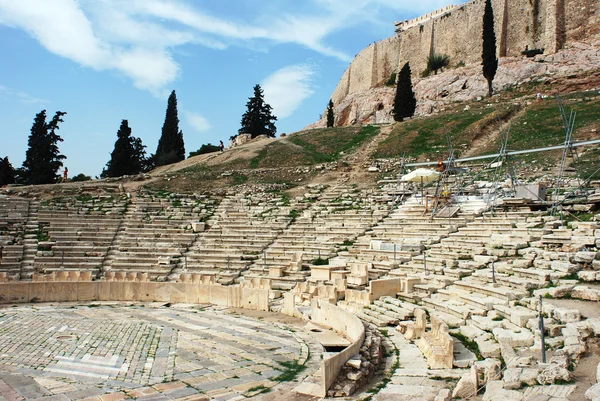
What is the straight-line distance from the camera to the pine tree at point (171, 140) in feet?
152

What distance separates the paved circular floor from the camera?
7.63 m

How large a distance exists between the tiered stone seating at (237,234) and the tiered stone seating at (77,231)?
3755mm

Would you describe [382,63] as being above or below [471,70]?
above

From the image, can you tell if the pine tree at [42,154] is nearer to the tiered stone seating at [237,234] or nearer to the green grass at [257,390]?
the tiered stone seating at [237,234]

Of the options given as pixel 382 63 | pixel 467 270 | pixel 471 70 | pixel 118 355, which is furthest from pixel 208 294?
pixel 382 63

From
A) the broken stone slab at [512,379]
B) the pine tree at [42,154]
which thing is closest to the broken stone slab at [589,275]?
the broken stone slab at [512,379]

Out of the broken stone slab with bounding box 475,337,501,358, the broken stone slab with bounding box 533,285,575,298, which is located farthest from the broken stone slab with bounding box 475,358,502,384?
the broken stone slab with bounding box 533,285,575,298

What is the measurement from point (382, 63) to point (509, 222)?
54.6m

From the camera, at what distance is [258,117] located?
55.1m

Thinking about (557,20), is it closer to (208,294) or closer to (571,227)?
(571,227)

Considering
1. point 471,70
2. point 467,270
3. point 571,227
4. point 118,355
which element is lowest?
point 118,355

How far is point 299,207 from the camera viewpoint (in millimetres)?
24016

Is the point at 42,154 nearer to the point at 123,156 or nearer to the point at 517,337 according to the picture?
the point at 123,156

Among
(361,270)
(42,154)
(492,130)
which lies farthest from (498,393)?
(42,154)
